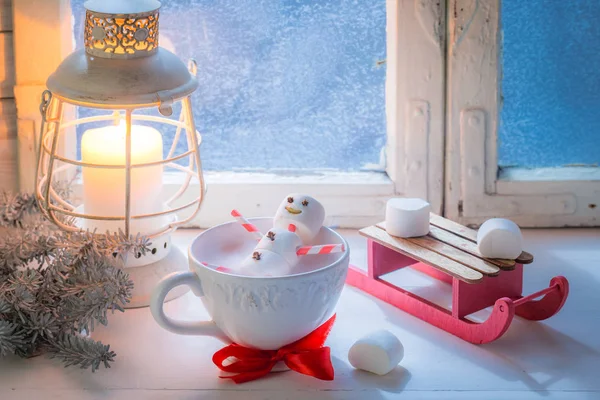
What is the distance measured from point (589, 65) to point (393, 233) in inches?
17.6

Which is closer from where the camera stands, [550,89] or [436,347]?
[436,347]

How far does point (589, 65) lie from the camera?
1.26m

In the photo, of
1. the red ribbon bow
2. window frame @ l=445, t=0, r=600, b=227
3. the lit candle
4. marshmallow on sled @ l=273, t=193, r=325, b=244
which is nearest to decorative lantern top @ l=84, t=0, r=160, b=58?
the lit candle

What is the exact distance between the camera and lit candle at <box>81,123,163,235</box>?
3.37ft

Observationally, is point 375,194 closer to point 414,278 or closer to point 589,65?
point 414,278

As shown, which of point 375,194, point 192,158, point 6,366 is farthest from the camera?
point 375,194

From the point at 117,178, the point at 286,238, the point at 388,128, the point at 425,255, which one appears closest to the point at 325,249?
the point at 286,238

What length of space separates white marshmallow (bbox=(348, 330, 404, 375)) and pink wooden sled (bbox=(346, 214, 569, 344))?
0.11 meters

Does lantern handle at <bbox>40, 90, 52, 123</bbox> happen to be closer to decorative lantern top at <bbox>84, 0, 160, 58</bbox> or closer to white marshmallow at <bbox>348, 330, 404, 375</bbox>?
decorative lantern top at <bbox>84, 0, 160, 58</bbox>

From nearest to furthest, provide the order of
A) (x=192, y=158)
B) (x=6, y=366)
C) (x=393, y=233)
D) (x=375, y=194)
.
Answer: (x=6, y=366), (x=393, y=233), (x=192, y=158), (x=375, y=194)

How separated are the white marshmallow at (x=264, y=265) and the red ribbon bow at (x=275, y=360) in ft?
0.28

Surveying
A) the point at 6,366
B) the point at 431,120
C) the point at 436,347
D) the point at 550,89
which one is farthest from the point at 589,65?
the point at 6,366

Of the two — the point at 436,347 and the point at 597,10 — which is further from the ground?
the point at 597,10

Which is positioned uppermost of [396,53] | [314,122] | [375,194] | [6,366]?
[396,53]
